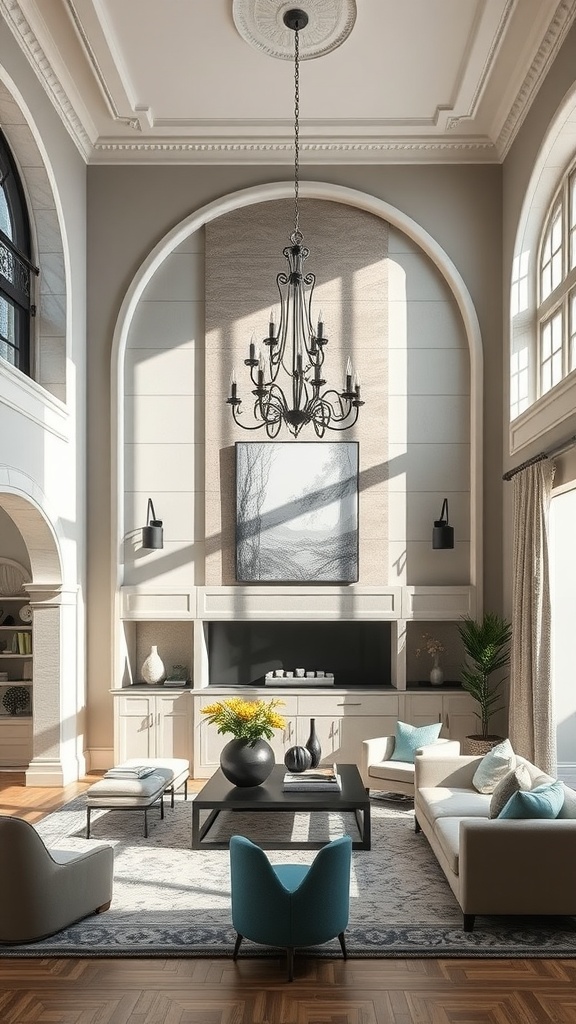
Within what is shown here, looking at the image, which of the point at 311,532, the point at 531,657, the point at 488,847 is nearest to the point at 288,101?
the point at 311,532

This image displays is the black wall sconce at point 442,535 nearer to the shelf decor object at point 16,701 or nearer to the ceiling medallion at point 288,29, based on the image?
the ceiling medallion at point 288,29

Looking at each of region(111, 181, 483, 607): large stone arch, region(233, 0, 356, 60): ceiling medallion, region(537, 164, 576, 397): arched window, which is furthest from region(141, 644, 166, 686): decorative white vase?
region(233, 0, 356, 60): ceiling medallion

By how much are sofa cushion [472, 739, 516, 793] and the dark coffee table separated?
0.76 m

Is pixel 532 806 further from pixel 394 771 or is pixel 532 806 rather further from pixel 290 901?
pixel 394 771

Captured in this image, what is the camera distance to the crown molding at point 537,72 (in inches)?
250

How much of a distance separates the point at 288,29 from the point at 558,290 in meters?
2.87

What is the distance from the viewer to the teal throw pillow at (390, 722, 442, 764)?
7.13 m

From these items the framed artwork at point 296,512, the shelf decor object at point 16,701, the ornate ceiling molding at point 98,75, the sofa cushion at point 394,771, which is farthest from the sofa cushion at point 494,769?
A: the ornate ceiling molding at point 98,75

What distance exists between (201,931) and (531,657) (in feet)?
11.8

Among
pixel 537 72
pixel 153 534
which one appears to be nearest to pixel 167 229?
pixel 153 534

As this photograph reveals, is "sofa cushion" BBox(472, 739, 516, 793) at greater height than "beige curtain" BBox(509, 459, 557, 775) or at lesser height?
lesser

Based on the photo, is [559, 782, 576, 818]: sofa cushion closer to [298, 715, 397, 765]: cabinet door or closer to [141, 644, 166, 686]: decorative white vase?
[298, 715, 397, 765]: cabinet door

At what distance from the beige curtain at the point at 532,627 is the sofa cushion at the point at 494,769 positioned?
78cm

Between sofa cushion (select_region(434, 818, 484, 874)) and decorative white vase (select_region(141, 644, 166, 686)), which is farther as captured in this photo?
decorative white vase (select_region(141, 644, 166, 686))
